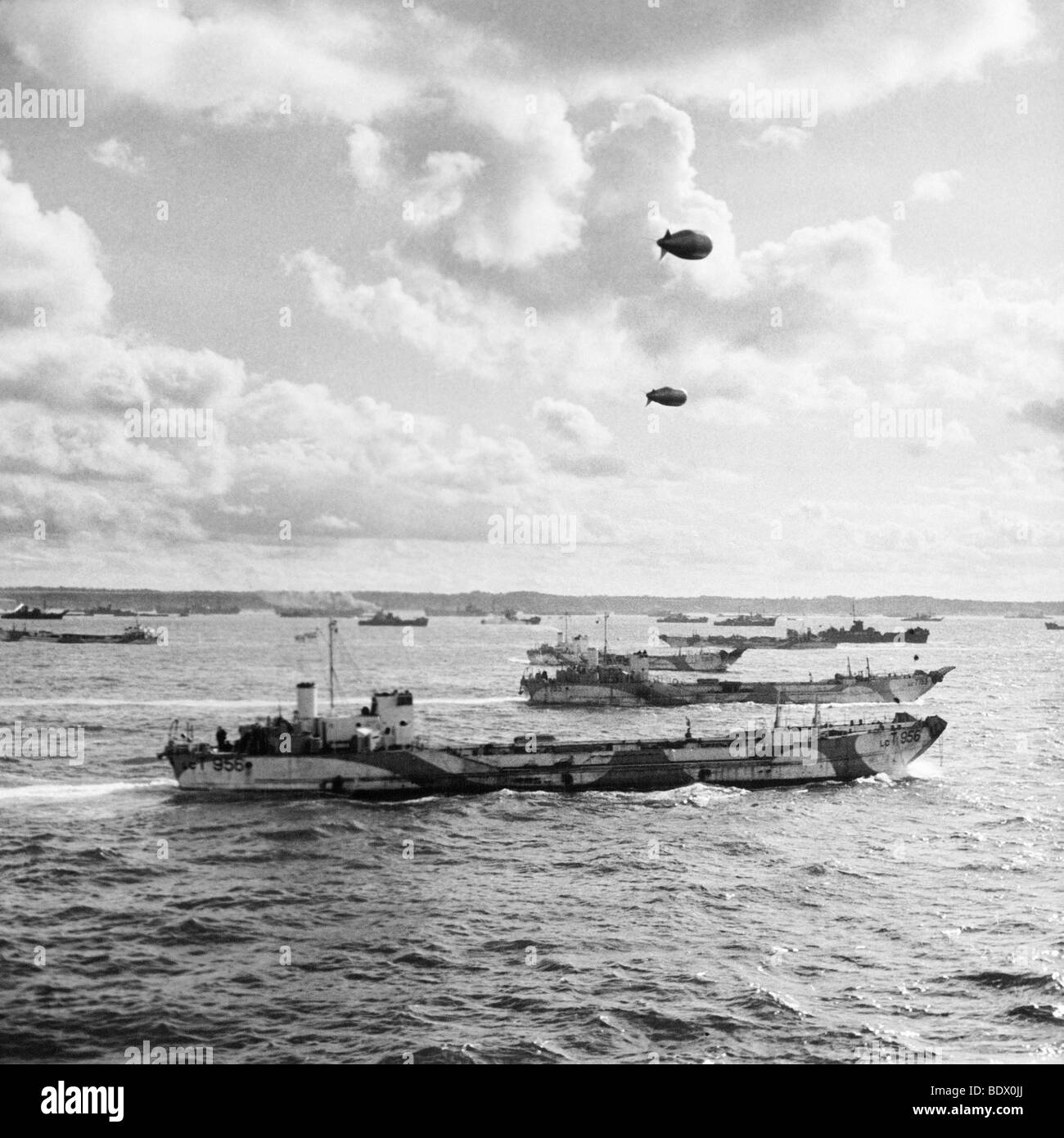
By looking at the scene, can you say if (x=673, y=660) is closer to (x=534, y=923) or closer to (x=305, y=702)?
(x=305, y=702)

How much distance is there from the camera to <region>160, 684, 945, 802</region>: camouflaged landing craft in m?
59.5

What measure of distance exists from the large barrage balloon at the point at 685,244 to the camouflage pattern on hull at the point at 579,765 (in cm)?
3283

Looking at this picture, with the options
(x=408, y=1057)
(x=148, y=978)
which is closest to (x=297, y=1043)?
(x=408, y=1057)

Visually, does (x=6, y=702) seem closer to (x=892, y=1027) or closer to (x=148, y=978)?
(x=148, y=978)

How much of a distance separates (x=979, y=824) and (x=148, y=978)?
4516 cm

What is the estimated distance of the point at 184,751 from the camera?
5944 cm

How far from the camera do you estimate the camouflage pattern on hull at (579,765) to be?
5941cm

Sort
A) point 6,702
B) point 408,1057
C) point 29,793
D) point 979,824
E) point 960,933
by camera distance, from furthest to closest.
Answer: point 6,702, point 29,793, point 979,824, point 960,933, point 408,1057

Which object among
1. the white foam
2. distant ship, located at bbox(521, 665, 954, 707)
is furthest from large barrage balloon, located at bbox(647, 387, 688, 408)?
distant ship, located at bbox(521, 665, 954, 707)

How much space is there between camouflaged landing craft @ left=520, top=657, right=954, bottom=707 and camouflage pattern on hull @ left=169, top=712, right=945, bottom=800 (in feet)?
153

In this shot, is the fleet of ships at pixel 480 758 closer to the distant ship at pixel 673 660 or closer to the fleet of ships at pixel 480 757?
the fleet of ships at pixel 480 757

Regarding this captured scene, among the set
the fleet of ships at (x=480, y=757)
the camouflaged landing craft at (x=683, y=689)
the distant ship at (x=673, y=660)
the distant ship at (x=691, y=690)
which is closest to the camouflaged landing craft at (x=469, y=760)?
the fleet of ships at (x=480, y=757)

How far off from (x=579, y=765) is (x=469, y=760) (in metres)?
7.19

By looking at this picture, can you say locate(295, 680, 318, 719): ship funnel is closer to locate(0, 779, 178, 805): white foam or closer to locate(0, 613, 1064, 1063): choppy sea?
locate(0, 613, 1064, 1063): choppy sea
